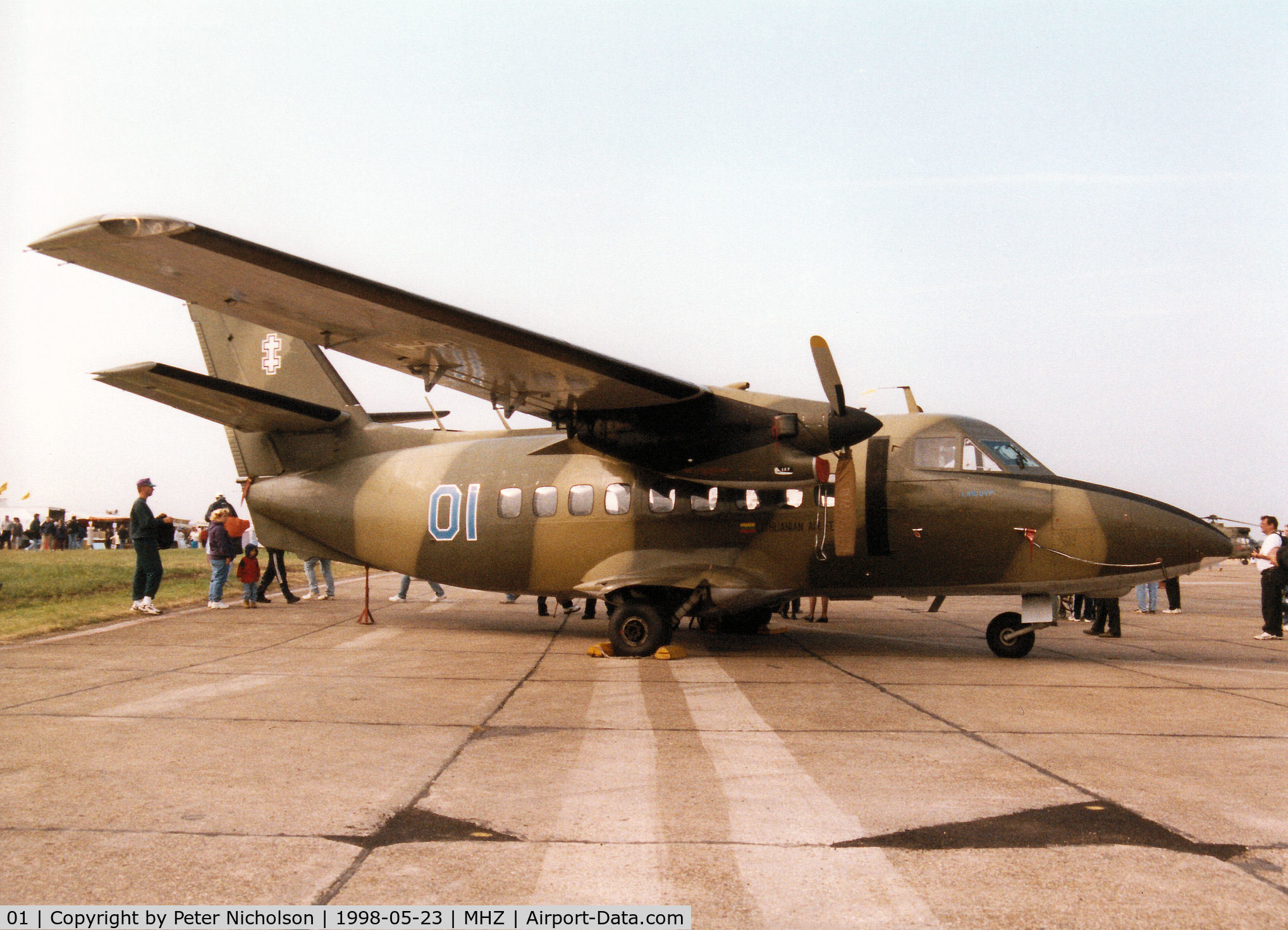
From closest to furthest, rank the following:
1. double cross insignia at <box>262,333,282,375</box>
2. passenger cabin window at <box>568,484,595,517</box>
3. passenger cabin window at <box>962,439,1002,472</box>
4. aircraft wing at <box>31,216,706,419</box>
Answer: aircraft wing at <box>31,216,706,419</box> → passenger cabin window at <box>962,439,1002,472</box> → passenger cabin window at <box>568,484,595,517</box> → double cross insignia at <box>262,333,282,375</box>

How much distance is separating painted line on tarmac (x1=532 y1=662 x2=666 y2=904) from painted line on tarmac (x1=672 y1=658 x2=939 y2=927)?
428mm

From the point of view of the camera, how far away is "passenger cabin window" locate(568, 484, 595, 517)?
43.1 feet

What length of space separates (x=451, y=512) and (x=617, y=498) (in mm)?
2852

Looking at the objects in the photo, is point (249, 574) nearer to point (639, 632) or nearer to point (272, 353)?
point (272, 353)

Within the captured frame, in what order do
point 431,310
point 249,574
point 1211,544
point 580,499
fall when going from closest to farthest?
1. point 431,310
2. point 1211,544
3. point 580,499
4. point 249,574

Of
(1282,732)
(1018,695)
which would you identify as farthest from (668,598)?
(1282,732)

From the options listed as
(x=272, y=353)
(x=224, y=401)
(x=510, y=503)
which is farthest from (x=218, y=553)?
(x=510, y=503)

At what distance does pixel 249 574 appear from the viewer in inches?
712

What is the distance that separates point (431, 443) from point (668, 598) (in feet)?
16.9

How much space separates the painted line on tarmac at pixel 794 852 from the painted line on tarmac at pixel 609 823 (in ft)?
1.40

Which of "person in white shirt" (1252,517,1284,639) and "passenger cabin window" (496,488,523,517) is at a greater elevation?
"passenger cabin window" (496,488,523,517)

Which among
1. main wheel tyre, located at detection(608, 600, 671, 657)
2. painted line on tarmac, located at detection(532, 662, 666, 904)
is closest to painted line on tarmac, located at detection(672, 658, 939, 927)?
painted line on tarmac, located at detection(532, 662, 666, 904)

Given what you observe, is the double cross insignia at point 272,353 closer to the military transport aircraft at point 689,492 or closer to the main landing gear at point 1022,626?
the military transport aircraft at point 689,492

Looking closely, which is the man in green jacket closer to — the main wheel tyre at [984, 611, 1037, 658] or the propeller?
the propeller
